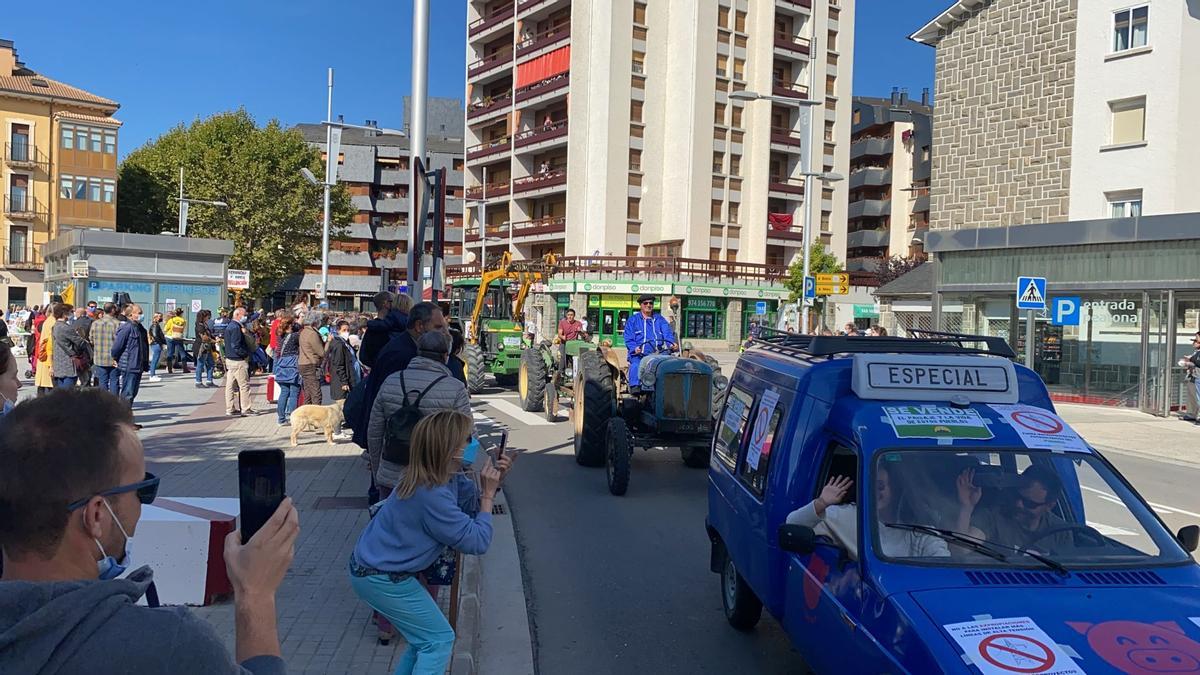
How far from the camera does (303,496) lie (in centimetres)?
927

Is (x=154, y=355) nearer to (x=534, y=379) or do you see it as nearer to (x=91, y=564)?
(x=534, y=379)

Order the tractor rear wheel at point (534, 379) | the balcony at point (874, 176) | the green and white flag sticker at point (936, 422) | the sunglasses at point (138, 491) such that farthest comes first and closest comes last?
the balcony at point (874, 176) < the tractor rear wheel at point (534, 379) < the green and white flag sticker at point (936, 422) < the sunglasses at point (138, 491)

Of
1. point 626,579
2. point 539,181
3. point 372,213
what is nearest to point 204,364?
point 626,579

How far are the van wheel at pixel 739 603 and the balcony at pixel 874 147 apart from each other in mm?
69585

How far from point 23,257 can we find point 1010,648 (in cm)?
6471

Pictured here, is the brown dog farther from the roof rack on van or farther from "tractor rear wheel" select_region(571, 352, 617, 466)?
the roof rack on van

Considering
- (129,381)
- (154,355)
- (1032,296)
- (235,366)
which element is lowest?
(154,355)

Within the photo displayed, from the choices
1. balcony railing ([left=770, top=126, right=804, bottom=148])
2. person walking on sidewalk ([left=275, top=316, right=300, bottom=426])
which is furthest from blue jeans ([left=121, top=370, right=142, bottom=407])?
balcony railing ([left=770, top=126, right=804, bottom=148])

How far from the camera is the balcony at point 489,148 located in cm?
5950

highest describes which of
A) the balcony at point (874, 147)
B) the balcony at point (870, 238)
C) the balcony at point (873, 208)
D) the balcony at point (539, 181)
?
the balcony at point (874, 147)

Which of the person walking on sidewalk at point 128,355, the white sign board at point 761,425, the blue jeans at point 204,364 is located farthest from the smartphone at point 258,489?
the blue jeans at point 204,364

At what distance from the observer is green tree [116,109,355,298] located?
2082 inches

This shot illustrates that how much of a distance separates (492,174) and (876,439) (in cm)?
6003

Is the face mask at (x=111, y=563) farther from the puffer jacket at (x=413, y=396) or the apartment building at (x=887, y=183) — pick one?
the apartment building at (x=887, y=183)
